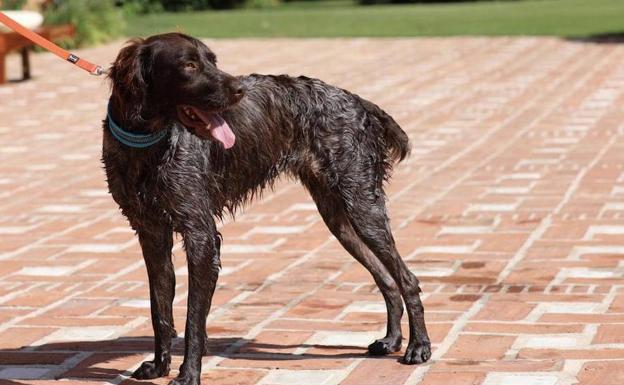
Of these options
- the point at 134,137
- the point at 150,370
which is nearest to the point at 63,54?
the point at 134,137

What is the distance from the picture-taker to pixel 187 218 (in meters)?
5.32

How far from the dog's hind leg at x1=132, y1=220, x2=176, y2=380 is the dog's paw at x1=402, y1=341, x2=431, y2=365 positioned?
1.03m

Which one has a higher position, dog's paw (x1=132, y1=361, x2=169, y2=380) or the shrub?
the shrub

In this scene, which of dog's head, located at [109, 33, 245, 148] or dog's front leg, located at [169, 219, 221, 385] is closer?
dog's head, located at [109, 33, 245, 148]

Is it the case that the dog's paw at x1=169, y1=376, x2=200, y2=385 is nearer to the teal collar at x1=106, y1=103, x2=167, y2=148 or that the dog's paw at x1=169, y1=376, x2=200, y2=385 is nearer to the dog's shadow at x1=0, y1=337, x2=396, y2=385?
the dog's shadow at x1=0, y1=337, x2=396, y2=385

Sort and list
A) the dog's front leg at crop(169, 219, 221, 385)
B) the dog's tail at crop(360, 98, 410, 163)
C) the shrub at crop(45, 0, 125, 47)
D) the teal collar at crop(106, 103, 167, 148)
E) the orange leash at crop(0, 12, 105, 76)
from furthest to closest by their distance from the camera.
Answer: the shrub at crop(45, 0, 125, 47) < the dog's tail at crop(360, 98, 410, 163) < the orange leash at crop(0, 12, 105, 76) < the dog's front leg at crop(169, 219, 221, 385) < the teal collar at crop(106, 103, 167, 148)

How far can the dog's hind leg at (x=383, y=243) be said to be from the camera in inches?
230

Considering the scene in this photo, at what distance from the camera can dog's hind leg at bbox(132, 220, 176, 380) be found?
5.60 m

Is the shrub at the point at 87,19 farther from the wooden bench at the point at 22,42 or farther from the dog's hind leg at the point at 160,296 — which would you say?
the dog's hind leg at the point at 160,296

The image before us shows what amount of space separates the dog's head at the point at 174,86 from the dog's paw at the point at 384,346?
1.36 metres

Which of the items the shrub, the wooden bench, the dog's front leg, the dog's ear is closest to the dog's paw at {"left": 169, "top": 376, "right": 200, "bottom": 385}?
the dog's front leg

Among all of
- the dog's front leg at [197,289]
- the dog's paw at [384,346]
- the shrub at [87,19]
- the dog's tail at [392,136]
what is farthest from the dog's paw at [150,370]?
the shrub at [87,19]

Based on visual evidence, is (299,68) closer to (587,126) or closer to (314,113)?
(587,126)

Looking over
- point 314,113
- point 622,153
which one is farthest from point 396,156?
point 622,153
